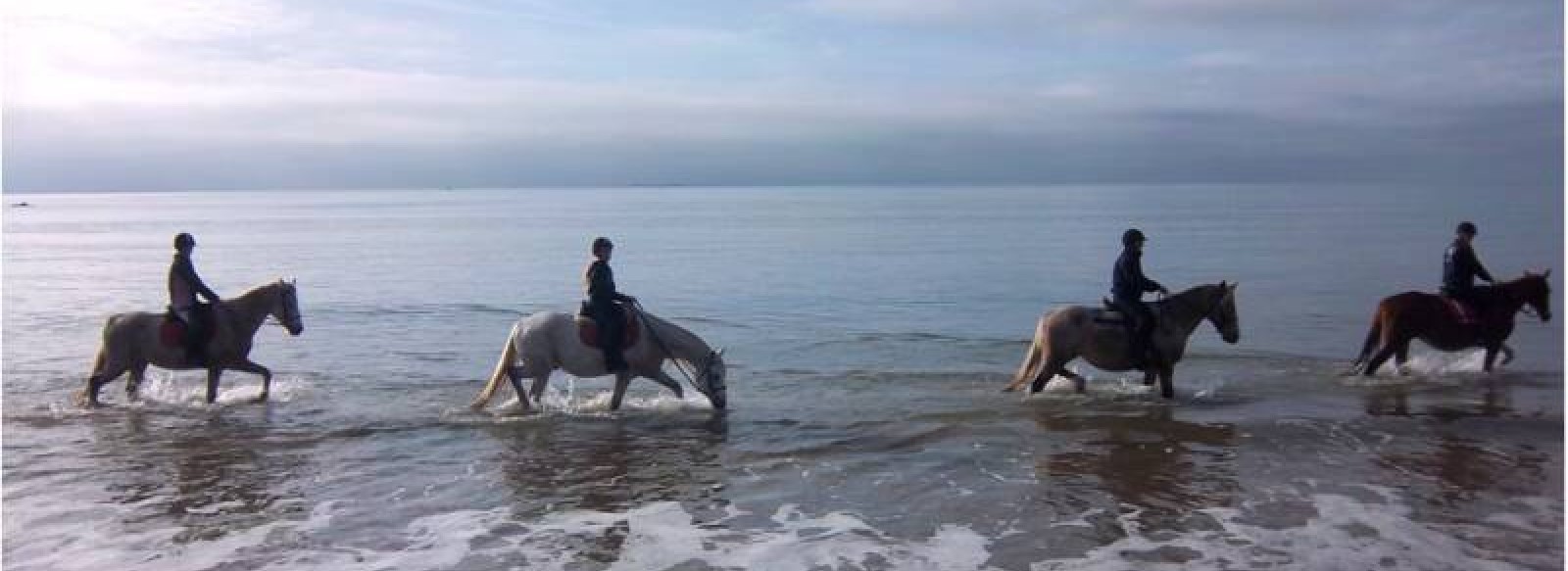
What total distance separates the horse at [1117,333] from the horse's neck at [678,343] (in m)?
4.32

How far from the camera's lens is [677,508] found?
10.4 metres

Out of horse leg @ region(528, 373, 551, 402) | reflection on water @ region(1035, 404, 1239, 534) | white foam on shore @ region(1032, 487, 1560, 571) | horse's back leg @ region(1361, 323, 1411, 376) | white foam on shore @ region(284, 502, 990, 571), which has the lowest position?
white foam on shore @ region(284, 502, 990, 571)

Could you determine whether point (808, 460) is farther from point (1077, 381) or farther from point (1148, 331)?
point (1148, 331)

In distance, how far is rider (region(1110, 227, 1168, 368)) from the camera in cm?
1487

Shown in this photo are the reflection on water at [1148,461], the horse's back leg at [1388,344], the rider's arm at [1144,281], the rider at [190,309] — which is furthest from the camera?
the horse's back leg at [1388,344]

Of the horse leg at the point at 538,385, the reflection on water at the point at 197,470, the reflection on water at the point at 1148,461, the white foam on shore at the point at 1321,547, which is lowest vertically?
the reflection on water at the point at 197,470

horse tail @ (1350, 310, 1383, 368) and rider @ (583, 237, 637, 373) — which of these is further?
horse tail @ (1350, 310, 1383, 368)

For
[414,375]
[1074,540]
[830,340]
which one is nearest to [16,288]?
[414,375]

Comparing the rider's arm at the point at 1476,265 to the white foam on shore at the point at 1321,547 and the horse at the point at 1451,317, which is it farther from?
the white foam on shore at the point at 1321,547

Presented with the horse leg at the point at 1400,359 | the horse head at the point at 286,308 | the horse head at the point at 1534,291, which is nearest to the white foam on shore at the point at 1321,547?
the horse leg at the point at 1400,359

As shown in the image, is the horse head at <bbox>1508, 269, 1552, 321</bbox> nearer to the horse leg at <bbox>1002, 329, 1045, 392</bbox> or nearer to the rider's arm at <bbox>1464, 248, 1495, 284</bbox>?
the rider's arm at <bbox>1464, 248, 1495, 284</bbox>

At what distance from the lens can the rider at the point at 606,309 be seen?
46.3 ft

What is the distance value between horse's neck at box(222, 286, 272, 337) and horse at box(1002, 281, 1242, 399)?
32.8 ft

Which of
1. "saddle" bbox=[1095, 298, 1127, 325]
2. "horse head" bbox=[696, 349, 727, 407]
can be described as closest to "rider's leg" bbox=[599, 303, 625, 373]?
"horse head" bbox=[696, 349, 727, 407]
